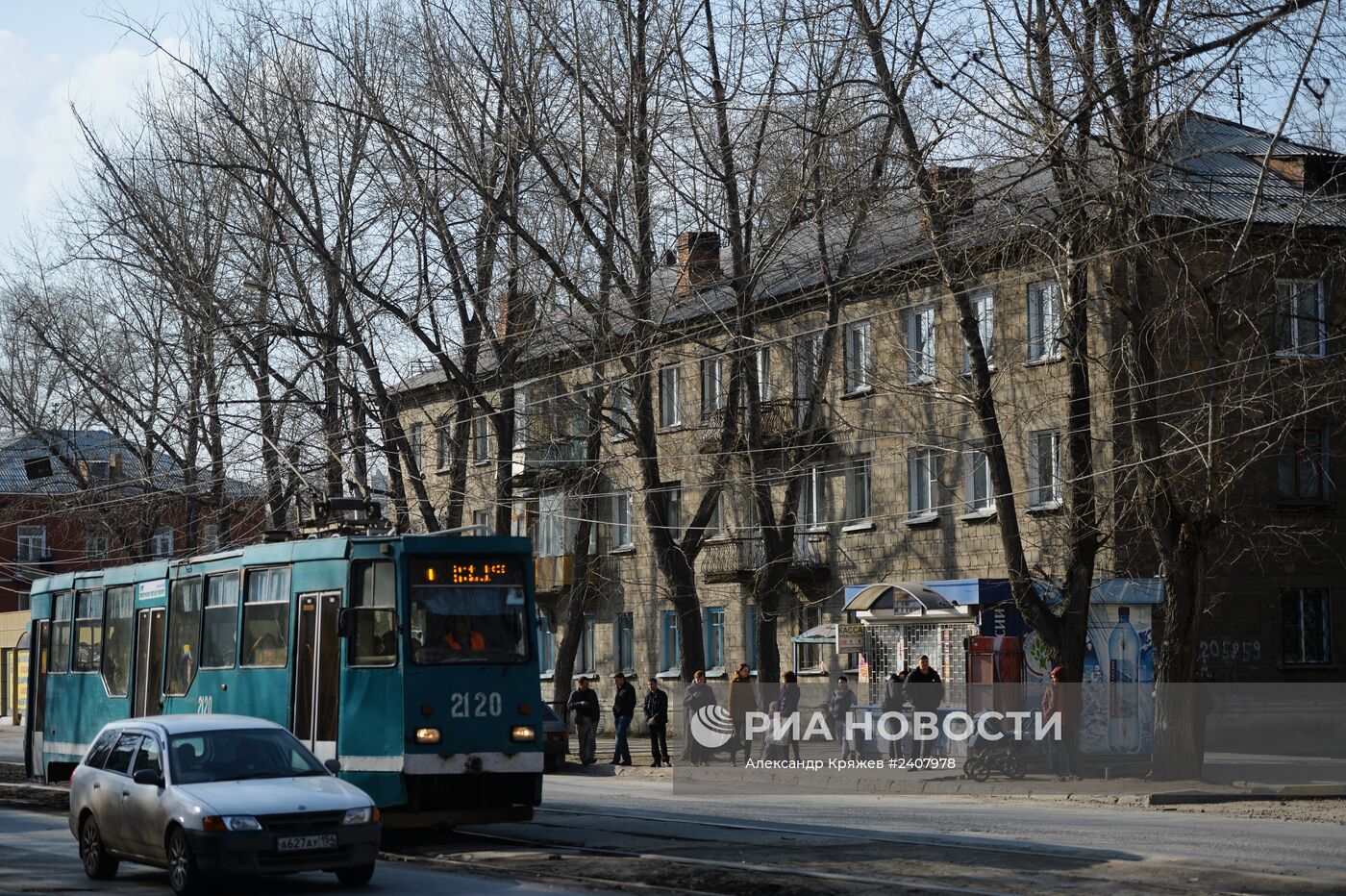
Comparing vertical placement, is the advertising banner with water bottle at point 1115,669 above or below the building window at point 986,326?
below

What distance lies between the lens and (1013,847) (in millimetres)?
15586

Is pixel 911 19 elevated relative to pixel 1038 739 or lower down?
elevated

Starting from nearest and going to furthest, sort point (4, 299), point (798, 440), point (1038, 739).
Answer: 1. point (1038, 739)
2. point (798, 440)
3. point (4, 299)

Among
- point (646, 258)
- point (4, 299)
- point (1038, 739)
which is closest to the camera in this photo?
point (1038, 739)

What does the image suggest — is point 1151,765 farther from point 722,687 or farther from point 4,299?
point 4,299

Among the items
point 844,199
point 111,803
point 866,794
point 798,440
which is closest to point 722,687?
point 798,440

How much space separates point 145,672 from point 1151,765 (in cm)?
1492

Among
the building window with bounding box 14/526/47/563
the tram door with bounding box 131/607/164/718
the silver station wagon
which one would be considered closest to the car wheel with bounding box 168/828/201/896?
the silver station wagon

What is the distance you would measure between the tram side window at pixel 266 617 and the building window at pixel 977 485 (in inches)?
859

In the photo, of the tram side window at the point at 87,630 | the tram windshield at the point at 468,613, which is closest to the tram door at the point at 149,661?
the tram side window at the point at 87,630

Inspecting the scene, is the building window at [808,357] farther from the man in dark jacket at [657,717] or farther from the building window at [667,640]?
the building window at [667,640]

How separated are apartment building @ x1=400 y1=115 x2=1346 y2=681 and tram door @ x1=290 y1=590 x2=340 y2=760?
10819 millimetres

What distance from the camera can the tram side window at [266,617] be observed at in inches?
725

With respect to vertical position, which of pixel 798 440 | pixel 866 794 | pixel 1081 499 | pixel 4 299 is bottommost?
pixel 866 794
